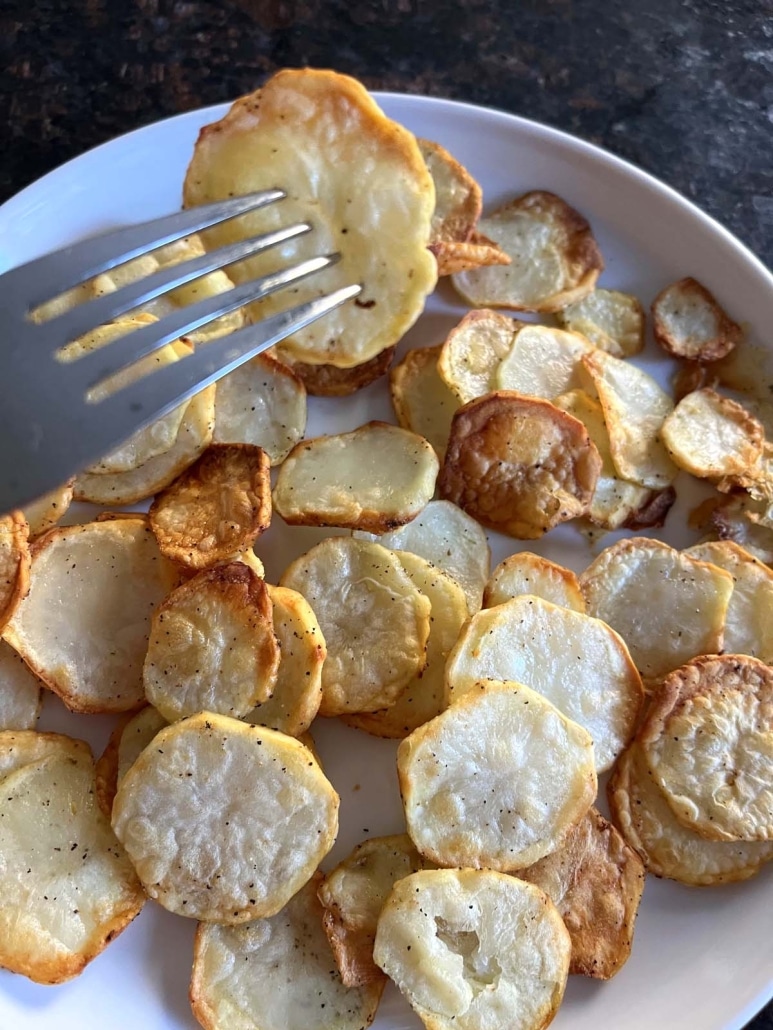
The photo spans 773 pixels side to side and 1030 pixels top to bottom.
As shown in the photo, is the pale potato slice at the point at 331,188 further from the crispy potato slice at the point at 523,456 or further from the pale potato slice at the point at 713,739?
the pale potato slice at the point at 713,739

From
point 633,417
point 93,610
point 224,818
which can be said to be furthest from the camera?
point 633,417

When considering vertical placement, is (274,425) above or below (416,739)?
above

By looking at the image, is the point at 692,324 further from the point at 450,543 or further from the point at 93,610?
the point at 93,610

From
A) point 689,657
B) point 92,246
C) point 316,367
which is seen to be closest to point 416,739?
point 689,657

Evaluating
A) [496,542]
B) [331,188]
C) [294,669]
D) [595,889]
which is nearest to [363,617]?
[294,669]

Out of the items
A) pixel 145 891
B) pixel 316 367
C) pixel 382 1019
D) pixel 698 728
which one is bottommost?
pixel 382 1019

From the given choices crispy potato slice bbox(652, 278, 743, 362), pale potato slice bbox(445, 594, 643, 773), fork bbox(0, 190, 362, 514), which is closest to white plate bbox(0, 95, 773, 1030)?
crispy potato slice bbox(652, 278, 743, 362)

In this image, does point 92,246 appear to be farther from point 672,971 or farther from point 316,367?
point 672,971
